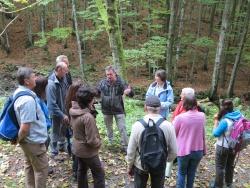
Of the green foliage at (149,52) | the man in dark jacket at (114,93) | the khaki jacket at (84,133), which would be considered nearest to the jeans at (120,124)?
the man in dark jacket at (114,93)

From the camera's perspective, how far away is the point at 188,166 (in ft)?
18.8

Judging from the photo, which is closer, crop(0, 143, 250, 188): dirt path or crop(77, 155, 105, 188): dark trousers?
crop(77, 155, 105, 188): dark trousers

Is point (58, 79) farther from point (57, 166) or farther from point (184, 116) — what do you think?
point (184, 116)

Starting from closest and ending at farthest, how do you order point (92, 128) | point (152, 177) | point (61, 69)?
point (152, 177) → point (92, 128) → point (61, 69)

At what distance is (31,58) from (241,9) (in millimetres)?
Answer: 16410

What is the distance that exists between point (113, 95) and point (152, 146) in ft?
9.00

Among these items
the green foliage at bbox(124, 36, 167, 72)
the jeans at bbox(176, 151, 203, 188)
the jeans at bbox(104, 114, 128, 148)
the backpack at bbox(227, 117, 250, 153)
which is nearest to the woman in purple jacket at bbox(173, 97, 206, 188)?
the jeans at bbox(176, 151, 203, 188)

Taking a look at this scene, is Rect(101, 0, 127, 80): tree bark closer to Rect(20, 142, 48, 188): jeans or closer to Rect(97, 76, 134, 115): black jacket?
Rect(97, 76, 134, 115): black jacket

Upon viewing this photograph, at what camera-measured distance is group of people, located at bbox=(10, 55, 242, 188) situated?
456cm

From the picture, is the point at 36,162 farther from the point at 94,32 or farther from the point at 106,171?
the point at 94,32

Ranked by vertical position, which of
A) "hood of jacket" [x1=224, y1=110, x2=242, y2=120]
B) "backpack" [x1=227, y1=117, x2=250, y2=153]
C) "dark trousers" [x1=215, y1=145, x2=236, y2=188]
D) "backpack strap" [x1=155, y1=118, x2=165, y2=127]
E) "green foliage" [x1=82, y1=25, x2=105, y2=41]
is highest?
"green foliage" [x1=82, y1=25, x2=105, y2=41]

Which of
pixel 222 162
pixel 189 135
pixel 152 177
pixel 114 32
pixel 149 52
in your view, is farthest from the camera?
pixel 149 52

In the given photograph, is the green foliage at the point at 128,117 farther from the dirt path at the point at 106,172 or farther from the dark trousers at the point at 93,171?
the dark trousers at the point at 93,171

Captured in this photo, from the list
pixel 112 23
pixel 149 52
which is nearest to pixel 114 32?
pixel 112 23
